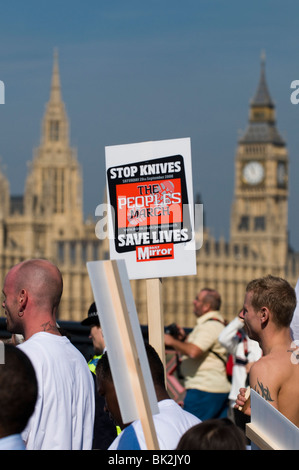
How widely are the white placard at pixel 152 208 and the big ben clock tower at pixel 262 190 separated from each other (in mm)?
79553

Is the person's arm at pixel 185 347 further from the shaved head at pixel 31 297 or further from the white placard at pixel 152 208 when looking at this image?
the shaved head at pixel 31 297

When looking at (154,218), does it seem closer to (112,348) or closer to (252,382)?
(252,382)

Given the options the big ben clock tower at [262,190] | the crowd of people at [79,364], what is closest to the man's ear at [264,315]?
the crowd of people at [79,364]

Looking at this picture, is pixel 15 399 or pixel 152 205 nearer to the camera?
pixel 15 399

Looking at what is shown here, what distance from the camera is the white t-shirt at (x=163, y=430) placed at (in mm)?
2922

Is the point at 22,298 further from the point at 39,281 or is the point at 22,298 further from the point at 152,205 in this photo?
the point at 152,205

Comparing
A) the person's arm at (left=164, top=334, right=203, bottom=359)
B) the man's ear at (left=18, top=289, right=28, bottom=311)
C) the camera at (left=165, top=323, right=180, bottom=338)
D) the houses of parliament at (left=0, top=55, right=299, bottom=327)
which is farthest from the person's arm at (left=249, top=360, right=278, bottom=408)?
the houses of parliament at (left=0, top=55, right=299, bottom=327)

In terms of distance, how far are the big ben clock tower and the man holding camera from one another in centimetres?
7616

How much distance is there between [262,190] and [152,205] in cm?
9613

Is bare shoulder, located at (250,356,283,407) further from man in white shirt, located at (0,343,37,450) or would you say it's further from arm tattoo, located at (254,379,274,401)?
man in white shirt, located at (0,343,37,450)

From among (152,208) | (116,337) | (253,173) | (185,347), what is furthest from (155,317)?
(253,173)

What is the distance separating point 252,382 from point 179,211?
67cm

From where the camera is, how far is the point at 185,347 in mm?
7113

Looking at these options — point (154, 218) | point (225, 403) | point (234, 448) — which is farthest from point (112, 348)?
point (225, 403)
